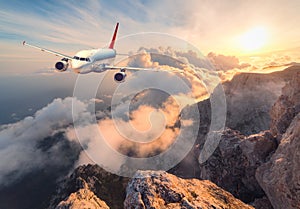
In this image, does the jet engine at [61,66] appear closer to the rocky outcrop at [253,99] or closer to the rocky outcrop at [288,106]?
the rocky outcrop at [288,106]

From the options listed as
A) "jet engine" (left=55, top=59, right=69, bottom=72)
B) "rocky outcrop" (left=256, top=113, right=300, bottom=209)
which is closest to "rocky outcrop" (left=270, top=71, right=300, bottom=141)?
"rocky outcrop" (left=256, top=113, right=300, bottom=209)

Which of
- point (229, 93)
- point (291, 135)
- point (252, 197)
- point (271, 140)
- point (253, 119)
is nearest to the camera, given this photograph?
point (291, 135)

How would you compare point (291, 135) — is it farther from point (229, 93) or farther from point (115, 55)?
point (229, 93)

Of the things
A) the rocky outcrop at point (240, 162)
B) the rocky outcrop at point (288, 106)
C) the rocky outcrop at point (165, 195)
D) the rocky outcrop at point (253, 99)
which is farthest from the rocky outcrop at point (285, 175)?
the rocky outcrop at point (253, 99)

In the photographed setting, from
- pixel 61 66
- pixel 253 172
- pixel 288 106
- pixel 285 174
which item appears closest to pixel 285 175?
pixel 285 174

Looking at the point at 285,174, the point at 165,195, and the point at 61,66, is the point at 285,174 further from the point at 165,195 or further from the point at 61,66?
the point at 61,66

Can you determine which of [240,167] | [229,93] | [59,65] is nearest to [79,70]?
[59,65]

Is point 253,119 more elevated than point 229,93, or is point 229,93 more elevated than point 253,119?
point 229,93
